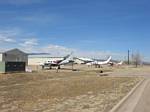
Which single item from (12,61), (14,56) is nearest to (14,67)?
(12,61)

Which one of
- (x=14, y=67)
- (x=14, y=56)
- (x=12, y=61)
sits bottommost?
(x=14, y=67)

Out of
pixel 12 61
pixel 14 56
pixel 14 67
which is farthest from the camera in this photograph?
pixel 14 56

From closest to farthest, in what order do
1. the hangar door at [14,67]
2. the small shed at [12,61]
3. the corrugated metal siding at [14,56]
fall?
1. the small shed at [12,61]
2. the hangar door at [14,67]
3. the corrugated metal siding at [14,56]

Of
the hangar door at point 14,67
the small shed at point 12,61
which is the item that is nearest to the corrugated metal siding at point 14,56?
the small shed at point 12,61

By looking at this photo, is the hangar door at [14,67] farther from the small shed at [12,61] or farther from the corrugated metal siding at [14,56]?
the corrugated metal siding at [14,56]

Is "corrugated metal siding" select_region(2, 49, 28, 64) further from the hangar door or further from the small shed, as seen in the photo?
the hangar door

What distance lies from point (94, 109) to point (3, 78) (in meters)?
31.2

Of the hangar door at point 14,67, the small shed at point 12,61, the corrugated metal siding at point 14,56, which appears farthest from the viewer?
the corrugated metal siding at point 14,56

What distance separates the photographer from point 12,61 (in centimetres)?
6925

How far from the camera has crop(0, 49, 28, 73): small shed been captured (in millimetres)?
56938

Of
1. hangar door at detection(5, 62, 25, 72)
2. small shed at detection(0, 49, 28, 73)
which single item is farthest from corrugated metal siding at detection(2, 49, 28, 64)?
hangar door at detection(5, 62, 25, 72)

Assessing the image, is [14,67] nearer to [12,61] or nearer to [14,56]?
[12,61]

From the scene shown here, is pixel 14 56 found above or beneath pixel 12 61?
above

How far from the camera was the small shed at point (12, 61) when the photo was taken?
56938mm
